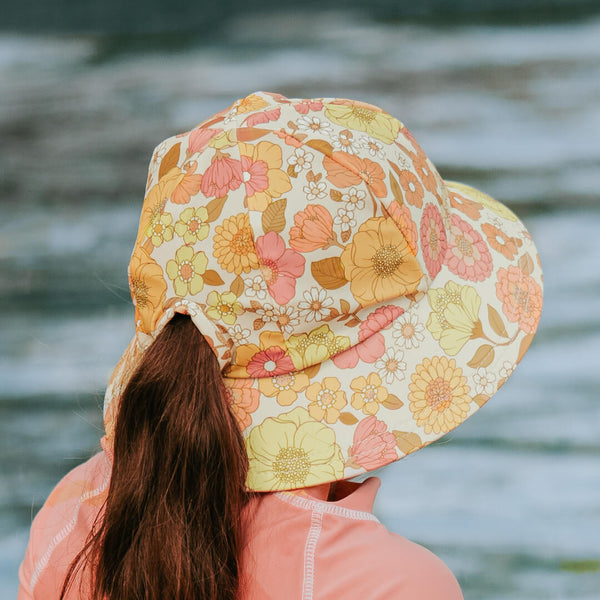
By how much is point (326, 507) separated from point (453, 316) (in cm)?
21

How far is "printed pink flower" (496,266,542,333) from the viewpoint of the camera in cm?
66

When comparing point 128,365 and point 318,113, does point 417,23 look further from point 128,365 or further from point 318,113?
point 128,365

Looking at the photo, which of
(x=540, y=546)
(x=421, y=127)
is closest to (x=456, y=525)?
(x=540, y=546)

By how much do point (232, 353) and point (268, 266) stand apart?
0.08m

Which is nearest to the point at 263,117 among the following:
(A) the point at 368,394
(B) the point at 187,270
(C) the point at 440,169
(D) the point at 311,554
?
(B) the point at 187,270

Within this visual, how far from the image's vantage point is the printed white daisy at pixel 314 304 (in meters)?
0.55

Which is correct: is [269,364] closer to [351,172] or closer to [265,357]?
[265,357]

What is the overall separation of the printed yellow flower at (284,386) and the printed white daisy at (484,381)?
0.15 metres

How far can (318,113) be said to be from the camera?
0.59 metres

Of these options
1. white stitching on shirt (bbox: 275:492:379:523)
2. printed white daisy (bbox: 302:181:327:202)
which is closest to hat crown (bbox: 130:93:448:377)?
printed white daisy (bbox: 302:181:327:202)

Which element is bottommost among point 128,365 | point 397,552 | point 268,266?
point 397,552

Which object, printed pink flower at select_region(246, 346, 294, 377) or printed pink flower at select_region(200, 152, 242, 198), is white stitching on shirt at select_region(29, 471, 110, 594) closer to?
printed pink flower at select_region(246, 346, 294, 377)

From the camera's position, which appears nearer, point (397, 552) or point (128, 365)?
point (397, 552)

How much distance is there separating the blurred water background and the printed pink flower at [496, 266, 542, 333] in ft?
2.53
